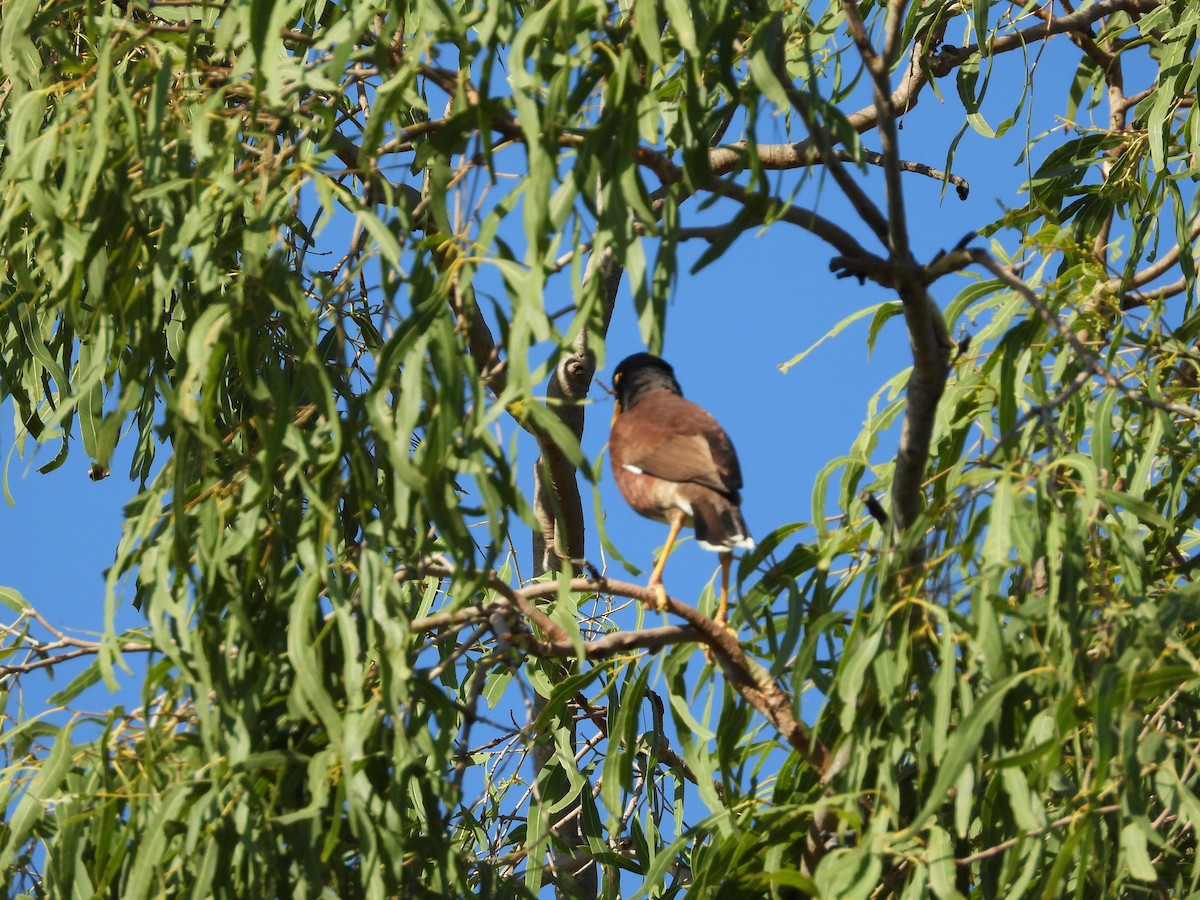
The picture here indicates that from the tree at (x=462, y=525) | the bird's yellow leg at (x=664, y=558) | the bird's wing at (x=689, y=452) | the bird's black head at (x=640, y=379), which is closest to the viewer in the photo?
the tree at (x=462, y=525)

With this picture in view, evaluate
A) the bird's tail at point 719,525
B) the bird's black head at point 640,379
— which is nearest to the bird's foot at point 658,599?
the bird's tail at point 719,525

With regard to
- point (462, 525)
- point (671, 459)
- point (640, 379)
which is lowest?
point (462, 525)

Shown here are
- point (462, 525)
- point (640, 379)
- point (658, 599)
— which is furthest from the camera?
point (640, 379)

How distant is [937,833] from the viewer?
2.37 metres

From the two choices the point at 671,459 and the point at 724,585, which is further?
the point at 671,459

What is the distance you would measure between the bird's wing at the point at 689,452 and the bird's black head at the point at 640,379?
0.99 feet

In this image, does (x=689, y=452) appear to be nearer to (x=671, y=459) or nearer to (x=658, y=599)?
(x=671, y=459)

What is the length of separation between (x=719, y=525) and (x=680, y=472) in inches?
9.1

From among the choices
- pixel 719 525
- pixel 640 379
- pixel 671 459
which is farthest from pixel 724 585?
pixel 640 379

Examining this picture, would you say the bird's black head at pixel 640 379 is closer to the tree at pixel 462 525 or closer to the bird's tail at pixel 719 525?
the bird's tail at pixel 719 525

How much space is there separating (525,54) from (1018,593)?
4.31ft

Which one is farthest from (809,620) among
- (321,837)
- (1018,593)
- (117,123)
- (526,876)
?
(117,123)

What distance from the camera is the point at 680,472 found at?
12.5ft

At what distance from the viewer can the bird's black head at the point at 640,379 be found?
14.8 feet
